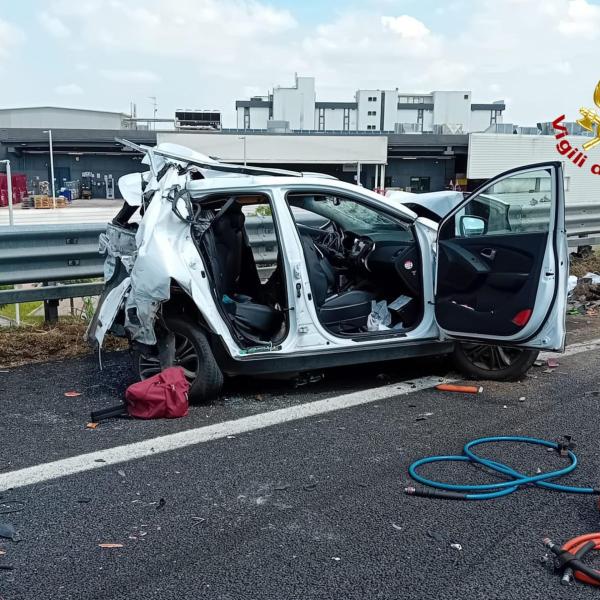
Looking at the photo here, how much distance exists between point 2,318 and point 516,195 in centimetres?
613

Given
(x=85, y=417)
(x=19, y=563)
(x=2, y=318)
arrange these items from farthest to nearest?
1. (x=2, y=318)
2. (x=85, y=417)
3. (x=19, y=563)

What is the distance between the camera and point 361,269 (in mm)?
6055

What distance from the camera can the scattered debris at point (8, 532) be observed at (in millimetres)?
3225

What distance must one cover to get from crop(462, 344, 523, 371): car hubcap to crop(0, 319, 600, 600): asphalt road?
36cm

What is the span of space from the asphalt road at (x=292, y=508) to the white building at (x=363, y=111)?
6898cm

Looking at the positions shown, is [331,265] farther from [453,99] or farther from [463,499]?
[453,99]

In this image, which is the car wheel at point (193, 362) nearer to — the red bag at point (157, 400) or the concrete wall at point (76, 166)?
the red bag at point (157, 400)

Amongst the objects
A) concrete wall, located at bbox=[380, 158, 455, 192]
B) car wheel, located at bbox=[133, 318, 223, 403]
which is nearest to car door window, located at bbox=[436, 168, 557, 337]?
car wheel, located at bbox=[133, 318, 223, 403]

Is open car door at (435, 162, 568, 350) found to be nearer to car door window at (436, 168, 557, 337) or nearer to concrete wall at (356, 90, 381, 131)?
car door window at (436, 168, 557, 337)

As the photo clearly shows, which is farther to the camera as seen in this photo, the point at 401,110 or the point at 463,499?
the point at 401,110

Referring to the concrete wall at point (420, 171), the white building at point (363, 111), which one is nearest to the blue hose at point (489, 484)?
the concrete wall at point (420, 171)

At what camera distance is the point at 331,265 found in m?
6.10

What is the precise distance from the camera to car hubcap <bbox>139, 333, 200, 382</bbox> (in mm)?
5105

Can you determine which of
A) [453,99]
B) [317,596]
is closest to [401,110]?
[453,99]
